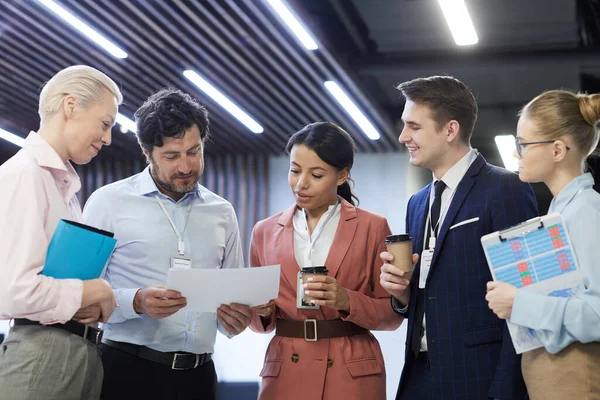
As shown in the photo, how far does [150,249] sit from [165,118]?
1.73 ft

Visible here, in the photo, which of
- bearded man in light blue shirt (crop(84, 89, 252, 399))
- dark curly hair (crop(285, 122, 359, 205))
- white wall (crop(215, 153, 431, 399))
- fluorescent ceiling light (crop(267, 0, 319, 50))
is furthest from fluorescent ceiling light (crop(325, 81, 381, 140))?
bearded man in light blue shirt (crop(84, 89, 252, 399))

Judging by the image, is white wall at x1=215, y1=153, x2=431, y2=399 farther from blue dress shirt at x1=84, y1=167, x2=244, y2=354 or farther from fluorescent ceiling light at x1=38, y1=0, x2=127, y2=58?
blue dress shirt at x1=84, y1=167, x2=244, y2=354

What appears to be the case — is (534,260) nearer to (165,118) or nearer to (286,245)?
(286,245)

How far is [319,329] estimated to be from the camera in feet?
9.93

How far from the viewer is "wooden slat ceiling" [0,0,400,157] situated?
704 cm

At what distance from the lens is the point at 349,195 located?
349 centimetres

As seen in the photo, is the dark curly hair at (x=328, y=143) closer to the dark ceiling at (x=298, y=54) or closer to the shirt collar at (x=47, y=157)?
the shirt collar at (x=47, y=157)

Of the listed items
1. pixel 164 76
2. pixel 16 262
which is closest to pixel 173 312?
pixel 16 262

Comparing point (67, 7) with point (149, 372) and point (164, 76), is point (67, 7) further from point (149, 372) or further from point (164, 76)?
point (149, 372)

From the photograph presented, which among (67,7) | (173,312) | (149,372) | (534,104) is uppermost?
(67,7)

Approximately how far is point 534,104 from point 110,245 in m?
1.44

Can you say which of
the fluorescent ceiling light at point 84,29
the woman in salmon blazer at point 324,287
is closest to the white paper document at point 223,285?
the woman in salmon blazer at point 324,287

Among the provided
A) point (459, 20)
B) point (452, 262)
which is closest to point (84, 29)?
point (459, 20)

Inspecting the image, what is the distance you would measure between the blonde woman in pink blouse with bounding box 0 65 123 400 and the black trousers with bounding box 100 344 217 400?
0.30 metres
